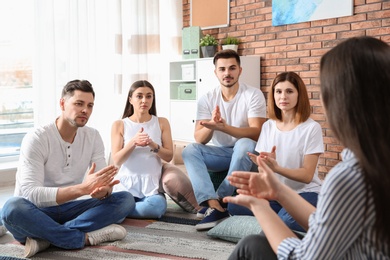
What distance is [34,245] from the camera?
253cm

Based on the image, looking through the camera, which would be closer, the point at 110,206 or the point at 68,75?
the point at 110,206

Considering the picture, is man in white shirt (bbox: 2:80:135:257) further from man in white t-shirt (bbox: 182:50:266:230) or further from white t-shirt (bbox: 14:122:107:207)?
man in white t-shirt (bbox: 182:50:266:230)

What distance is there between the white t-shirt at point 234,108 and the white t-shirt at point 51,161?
0.98 metres

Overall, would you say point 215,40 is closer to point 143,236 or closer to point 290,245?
point 143,236

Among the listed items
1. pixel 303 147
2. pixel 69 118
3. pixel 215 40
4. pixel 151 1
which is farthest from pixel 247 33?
pixel 69 118

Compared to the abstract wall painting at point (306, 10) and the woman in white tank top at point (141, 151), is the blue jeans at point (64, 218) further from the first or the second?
the abstract wall painting at point (306, 10)

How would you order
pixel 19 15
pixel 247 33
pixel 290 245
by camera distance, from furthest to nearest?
pixel 247 33
pixel 19 15
pixel 290 245

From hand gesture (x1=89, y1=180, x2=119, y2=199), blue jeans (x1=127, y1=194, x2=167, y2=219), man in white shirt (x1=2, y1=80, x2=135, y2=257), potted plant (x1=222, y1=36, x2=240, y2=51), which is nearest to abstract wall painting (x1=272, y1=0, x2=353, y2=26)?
potted plant (x1=222, y1=36, x2=240, y2=51)

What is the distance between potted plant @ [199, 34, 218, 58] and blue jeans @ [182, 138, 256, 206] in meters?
2.15

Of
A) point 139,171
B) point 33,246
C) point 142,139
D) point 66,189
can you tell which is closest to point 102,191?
point 66,189

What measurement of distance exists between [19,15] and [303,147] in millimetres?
3346

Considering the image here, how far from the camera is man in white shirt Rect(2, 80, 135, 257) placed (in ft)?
8.14

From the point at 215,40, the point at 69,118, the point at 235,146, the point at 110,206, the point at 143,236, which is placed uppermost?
the point at 215,40

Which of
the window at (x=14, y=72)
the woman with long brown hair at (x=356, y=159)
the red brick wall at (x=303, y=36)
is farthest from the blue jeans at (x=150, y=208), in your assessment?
the window at (x=14, y=72)
